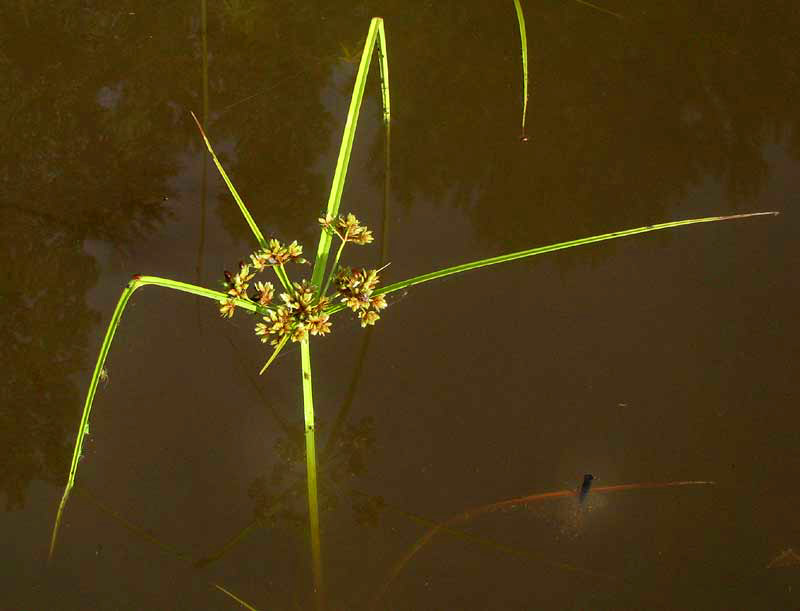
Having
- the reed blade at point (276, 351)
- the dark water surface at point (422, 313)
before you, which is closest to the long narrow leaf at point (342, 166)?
the reed blade at point (276, 351)

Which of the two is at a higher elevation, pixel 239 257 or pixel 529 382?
pixel 239 257

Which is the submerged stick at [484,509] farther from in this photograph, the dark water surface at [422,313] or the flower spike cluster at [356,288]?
the flower spike cluster at [356,288]

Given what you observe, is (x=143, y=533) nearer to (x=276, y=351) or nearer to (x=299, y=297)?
(x=276, y=351)

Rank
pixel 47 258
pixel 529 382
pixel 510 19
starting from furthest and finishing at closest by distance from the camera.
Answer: pixel 510 19 < pixel 47 258 < pixel 529 382

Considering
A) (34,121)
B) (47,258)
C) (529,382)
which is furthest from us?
(34,121)

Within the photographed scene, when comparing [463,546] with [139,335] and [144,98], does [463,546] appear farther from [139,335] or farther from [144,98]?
[144,98]

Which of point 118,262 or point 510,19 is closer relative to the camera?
point 118,262

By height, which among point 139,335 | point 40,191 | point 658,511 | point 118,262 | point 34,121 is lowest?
point 658,511

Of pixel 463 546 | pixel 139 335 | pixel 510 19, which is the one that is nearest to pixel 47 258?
pixel 139 335
